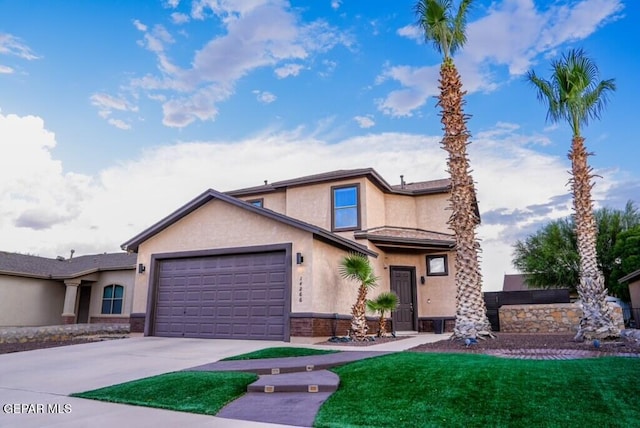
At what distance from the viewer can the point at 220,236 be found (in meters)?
13.6

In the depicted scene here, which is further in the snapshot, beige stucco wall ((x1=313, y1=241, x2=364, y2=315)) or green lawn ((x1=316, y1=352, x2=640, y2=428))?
beige stucco wall ((x1=313, y1=241, x2=364, y2=315))

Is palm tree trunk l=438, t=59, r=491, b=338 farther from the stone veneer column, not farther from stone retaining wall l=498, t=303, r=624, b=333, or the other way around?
the stone veneer column

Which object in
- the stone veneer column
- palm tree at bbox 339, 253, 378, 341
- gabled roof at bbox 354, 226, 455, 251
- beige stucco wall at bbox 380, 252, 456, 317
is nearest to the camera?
palm tree at bbox 339, 253, 378, 341

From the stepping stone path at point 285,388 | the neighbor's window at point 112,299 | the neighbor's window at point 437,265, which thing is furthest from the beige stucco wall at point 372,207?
the neighbor's window at point 112,299

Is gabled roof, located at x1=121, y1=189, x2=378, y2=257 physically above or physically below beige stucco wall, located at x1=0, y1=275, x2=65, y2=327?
above

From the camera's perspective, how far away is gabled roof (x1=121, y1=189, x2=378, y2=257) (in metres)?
12.2

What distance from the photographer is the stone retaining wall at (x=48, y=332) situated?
1359cm

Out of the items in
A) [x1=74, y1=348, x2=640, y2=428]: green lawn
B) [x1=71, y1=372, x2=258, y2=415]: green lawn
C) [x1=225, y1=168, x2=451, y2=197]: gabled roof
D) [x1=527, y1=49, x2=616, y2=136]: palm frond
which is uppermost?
[x1=527, y1=49, x2=616, y2=136]: palm frond

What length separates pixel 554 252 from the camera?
28.2 metres

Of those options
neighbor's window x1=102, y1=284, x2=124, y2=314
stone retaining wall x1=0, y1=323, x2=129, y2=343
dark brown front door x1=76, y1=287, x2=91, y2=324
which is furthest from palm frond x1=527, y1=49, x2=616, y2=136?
dark brown front door x1=76, y1=287, x2=91, y2=324

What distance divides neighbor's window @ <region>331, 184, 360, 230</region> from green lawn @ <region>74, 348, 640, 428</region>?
9.49m

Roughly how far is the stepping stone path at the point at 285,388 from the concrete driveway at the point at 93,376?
35cm

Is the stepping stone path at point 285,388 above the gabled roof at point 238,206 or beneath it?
beneath

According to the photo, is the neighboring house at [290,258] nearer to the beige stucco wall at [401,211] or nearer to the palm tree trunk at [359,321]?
the beige stucco wall at [401,211]
